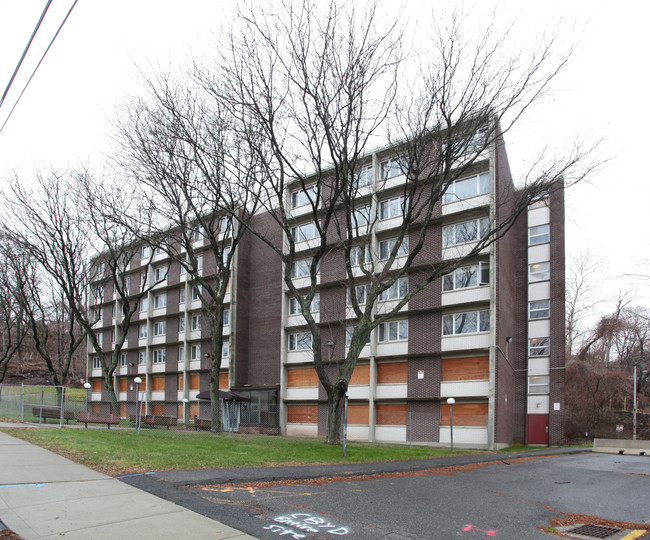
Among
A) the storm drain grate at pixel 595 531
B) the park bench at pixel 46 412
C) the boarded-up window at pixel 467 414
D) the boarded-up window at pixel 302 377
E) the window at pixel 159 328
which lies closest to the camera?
the storm drain grate at pixel 595 531

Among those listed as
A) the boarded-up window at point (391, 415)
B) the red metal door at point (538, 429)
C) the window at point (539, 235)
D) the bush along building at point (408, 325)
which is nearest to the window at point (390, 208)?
the bush along building at point (408, 325)

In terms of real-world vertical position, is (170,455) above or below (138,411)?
above

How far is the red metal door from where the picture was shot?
111ft

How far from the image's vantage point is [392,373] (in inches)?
1287

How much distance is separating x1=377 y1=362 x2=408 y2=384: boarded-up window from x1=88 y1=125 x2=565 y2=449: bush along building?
6 cm

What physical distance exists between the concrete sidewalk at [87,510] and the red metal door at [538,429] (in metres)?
30.0

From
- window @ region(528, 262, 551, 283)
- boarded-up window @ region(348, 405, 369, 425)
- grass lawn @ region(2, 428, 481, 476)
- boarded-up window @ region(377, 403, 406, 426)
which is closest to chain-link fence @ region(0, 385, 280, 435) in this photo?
grass lawn @ region(2, 428, 481, 476)

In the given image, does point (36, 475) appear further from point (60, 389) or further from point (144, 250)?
point (144, 250)

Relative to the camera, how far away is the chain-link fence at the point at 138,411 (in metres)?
23.6

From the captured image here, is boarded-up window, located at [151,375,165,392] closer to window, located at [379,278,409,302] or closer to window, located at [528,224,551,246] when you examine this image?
window, located at [379,278,409,302]

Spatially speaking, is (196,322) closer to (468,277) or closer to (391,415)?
(391,415)

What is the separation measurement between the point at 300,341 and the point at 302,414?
4808mm

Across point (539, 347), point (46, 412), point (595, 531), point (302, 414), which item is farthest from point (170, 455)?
point (539, 347)

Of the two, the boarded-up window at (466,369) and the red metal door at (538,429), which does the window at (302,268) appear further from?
the red metal door at (538,429)
